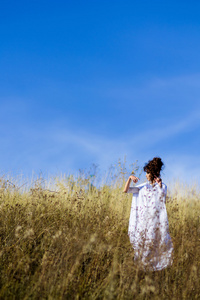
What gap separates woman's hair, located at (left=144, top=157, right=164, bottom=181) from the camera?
4.73 m

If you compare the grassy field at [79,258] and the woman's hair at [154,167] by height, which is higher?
the woman's hair at [154,167]

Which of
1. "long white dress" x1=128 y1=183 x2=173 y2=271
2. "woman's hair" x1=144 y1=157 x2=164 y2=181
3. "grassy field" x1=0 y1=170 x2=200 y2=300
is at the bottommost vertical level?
"grassy field" x1=0 y1=170 x2=200 y2=300

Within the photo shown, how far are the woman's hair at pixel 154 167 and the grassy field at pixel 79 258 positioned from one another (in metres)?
0.98

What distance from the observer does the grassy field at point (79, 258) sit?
9.91 ft

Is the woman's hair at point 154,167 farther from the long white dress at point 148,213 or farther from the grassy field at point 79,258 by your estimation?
the grassy field at point 79,258

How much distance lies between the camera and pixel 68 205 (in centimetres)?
645

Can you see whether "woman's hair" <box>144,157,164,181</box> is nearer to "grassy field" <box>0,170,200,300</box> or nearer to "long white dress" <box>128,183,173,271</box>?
"long white dress" <box>128,183,173,271</box>

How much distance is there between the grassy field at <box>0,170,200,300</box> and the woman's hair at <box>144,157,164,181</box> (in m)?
0.98

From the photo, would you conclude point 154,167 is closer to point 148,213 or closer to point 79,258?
point 148,213

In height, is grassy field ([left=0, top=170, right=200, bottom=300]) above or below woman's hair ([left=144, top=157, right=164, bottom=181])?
below

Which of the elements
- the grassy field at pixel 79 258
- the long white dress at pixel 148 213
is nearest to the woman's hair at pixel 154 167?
the long white dress at pixel 148 213

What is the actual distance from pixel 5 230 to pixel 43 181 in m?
3.00

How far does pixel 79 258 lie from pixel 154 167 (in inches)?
85.4

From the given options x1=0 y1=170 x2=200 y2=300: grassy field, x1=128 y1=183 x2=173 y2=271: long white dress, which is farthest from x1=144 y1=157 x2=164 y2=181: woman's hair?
A: x1=0 y1=170 x2=200 y2=300: grassy field
